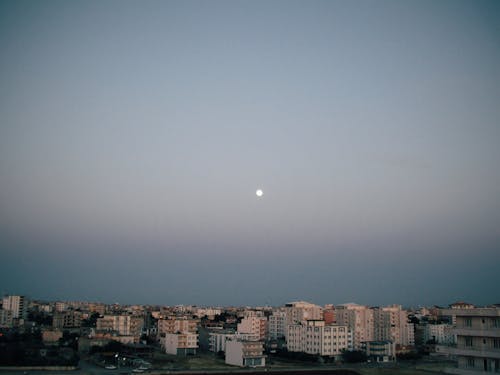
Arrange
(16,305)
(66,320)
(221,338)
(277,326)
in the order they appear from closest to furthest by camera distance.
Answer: (221,338)
(277,326)
(66,320)
(16,305)

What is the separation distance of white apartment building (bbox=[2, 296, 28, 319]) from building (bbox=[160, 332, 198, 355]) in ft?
62.7

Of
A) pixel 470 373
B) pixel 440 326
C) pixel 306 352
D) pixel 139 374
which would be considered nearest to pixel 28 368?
pixel 139 374

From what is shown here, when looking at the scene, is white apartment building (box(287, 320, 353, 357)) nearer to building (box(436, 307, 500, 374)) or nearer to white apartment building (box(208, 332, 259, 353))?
white apartment building (box(208, 332, 259, 353))

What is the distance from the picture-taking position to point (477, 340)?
866 cm

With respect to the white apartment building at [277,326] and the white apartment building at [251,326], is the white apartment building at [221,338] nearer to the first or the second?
the white apartment building at [251,326]

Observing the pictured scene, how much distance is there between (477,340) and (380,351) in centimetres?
1948

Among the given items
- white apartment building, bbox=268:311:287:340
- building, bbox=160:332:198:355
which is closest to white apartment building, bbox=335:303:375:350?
white apartment building, bbox=268:311:287:340

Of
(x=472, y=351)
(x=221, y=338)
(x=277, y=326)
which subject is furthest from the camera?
(x=277, y=326)

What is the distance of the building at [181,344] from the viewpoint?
88.4 ft

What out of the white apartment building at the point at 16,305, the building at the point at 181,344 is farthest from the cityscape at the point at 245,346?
the white apartment building at the point at 16,305

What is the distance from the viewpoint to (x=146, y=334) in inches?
1374

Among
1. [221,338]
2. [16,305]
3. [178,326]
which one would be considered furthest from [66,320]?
[221,338]

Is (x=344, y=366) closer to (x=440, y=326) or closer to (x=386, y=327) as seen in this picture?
(x=386, y=327)

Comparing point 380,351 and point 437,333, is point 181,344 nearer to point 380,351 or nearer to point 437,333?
point 380,351
